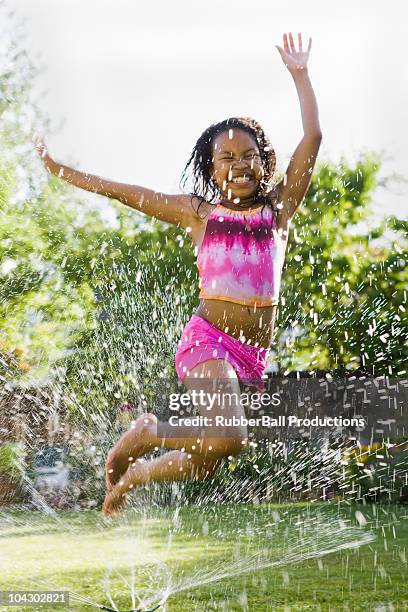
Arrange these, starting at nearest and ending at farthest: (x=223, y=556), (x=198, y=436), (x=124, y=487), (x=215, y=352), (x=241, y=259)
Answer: (x=198, y=436), (x=215, y=352), (x=241, y=259), (x=124, y=487), (x=223, y=556)

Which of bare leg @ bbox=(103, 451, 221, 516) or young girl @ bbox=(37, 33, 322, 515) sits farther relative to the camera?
young girl @ bbox=(37, 33, 322, 515)

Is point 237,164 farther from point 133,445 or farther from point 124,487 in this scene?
point 124,487

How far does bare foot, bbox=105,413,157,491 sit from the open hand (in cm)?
138

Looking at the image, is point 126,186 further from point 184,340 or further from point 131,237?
point 131,237

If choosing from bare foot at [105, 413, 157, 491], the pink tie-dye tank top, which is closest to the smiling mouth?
the pink tie-dye tank top

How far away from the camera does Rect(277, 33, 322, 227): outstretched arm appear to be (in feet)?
9.23

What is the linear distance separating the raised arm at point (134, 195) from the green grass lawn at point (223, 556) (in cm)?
201

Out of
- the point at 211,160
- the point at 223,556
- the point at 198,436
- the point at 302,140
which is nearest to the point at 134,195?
the point at 211,160

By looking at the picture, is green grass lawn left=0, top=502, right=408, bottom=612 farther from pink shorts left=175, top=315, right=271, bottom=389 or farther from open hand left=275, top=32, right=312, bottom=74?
open hand left=275, top=32, right=312, bottom=74

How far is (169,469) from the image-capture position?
2654mm

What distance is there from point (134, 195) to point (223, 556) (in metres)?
3.54

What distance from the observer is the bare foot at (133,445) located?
2842mm

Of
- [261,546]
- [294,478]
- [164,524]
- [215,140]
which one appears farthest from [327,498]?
[215,140]

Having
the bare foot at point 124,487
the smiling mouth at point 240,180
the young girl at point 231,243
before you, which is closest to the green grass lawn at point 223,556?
the bare foot at point 124,487
